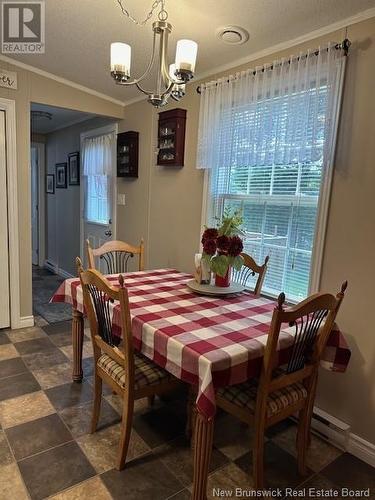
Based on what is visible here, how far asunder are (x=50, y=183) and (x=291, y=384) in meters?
5.30

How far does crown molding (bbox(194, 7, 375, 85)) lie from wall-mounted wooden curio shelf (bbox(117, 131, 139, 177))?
3.18 feet

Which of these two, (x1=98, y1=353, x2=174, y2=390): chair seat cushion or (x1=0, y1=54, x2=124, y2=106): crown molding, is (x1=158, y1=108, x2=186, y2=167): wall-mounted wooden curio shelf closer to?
(x1=0, y1=54, x2=124, y2=106): crown molding

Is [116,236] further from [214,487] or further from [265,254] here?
[214,487]

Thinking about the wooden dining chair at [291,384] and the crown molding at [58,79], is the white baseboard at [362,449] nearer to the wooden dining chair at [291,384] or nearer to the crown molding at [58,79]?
the wooden dining chair at [291,384]

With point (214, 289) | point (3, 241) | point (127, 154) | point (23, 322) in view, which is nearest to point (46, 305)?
point (23, 322)

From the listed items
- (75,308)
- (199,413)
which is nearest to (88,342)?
(75,308)

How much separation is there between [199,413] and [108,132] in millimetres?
3458

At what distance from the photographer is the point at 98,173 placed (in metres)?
4.26

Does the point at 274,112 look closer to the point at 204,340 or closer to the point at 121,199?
the point at 204,340

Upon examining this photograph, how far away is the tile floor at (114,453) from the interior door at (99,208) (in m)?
2.14

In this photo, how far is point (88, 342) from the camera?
10.3 feet

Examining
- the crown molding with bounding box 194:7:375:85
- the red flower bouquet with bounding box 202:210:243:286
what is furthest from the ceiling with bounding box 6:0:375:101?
the red flower bouquet with bounding box 202:210:243:286

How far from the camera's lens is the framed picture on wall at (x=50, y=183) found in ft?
18.5

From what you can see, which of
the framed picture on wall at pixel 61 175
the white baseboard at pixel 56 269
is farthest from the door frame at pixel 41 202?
the framed picture on wall at pixel 61 175
